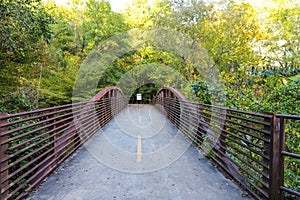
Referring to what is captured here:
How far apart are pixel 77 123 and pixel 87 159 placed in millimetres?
1138

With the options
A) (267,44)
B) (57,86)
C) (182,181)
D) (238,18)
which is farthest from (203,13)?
(182,181)

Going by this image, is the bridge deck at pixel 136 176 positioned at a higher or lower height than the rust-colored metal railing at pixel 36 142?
lower

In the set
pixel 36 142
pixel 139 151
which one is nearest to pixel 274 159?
pixel 36 142

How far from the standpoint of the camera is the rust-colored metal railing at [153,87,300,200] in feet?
8.92

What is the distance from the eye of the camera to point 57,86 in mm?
12156

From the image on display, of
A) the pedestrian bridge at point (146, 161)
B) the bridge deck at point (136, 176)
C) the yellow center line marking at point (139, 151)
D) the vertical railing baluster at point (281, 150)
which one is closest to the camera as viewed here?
the vertical railing baluster at point (281, 150)

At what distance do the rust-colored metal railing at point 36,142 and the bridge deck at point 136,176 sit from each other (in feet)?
0.85

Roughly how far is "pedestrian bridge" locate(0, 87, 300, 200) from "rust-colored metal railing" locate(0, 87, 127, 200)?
15mm

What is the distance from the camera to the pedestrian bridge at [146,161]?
281 cm

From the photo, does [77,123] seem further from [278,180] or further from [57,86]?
[57,86]

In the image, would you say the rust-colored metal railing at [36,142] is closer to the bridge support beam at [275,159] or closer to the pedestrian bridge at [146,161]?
the pedestrian bridge at [146,161]

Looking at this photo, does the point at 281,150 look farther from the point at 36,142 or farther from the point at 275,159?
the point at 36,142

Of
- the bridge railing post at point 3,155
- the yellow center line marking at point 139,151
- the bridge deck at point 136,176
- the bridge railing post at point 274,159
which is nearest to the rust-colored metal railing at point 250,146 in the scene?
the bridge railing post at point 274,159

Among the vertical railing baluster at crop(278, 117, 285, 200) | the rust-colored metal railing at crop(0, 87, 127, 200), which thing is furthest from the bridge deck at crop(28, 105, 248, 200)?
the vertical railing baluster at crop(278, 117, 285, 200)
